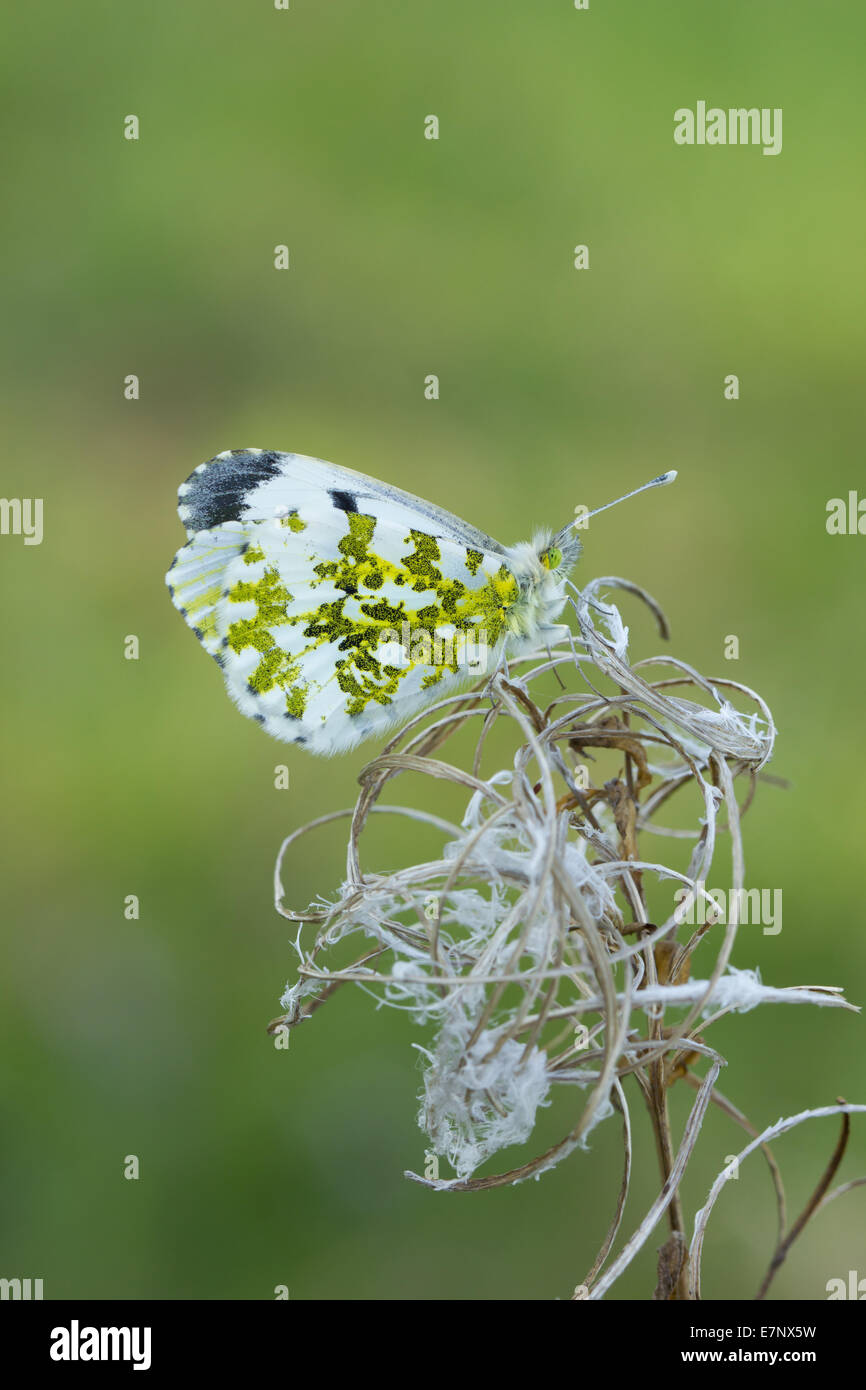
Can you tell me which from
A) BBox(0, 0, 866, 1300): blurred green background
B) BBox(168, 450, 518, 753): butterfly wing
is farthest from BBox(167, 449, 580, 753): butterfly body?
BBox(0, 0, 866, 1300): blurred green background

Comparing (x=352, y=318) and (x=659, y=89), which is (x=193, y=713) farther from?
(x=659, y=89)

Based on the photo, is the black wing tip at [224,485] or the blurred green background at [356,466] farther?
the blurred green background at [356,466]

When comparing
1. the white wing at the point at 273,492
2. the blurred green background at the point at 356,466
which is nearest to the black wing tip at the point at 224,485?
the white wing at the point at 273,492

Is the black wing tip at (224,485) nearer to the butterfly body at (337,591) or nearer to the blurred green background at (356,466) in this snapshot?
the butterfly body at (337,591)

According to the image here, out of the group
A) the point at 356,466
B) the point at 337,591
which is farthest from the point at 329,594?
the point at 356,466

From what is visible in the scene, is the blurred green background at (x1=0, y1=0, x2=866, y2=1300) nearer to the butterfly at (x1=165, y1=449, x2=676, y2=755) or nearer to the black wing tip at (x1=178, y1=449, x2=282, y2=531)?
the butterfly at (x1=165, y1=449, x2=676, y2=755)

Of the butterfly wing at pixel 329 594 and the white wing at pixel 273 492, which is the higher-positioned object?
the white wing at pixel 273 492
